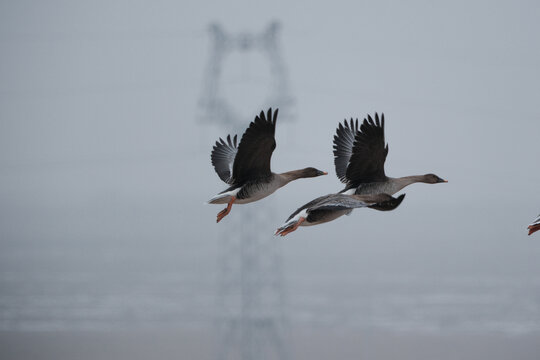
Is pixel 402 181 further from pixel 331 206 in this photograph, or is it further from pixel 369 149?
pixel 331 206

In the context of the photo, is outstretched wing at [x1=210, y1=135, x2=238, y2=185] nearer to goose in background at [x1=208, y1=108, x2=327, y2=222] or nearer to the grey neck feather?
goose in background at [x1=208, y1=108, x2=327, y2=222]

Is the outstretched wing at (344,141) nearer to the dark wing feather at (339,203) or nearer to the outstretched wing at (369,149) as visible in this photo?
the outstretched wing at (369,149)

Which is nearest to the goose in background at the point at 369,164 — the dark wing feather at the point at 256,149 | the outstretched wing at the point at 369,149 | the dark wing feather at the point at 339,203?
the outstretched wing at the point at 369,149

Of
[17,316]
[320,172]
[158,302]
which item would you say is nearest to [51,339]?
[17,316]

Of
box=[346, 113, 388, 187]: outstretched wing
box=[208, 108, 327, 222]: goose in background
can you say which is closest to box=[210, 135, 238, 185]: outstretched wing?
box=[208, 108, 327, 222]: goose in background

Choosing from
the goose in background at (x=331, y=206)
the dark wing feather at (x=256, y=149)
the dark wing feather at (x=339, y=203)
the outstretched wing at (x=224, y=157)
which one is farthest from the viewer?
the outstretched wing at (x=224, y=157)

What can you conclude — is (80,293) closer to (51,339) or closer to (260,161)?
(51,339)

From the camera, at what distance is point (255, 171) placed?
370 inches

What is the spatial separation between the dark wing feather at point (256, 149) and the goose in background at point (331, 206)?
0.91 metres

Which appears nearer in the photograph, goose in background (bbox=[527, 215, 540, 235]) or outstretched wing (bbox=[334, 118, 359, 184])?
goose in background (bbox=[527, 215, 540, 235])

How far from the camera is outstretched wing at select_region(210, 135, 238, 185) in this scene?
35.7ft

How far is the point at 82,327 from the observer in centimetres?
4656

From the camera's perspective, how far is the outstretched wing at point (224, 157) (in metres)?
10.9

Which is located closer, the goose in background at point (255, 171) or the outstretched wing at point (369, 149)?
the goose in background at point (255, 171)
